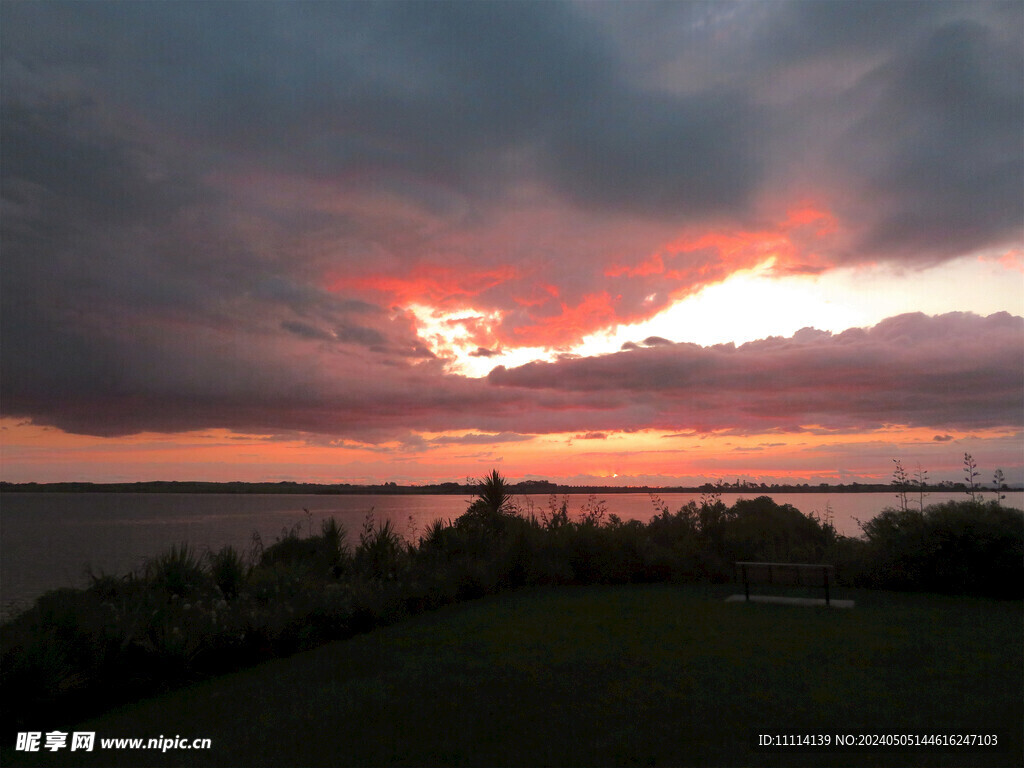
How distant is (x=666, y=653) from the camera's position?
7.43 metres

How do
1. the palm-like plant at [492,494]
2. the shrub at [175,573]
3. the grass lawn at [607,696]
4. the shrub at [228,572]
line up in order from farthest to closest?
the palm-like plant at [492,494] < the shrub at [228,572] < the shrub at [175,573] < the grass lawn at [607,696]

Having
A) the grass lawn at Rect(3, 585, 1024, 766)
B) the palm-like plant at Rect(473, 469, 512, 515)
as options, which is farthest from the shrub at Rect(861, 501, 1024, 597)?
the palm-like plant at Rect(473, 469, 512, 515)

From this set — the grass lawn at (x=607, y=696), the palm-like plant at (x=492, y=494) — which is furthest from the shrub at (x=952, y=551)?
the palm-like plant at (x=492, y=494)

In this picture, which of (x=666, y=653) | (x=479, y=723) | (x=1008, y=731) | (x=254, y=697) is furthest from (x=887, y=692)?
(x=254, y=697)

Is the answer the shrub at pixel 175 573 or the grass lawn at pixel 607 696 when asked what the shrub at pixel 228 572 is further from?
the grass lawn at pixel 607 696

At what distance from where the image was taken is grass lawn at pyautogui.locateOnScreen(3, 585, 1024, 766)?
4.82 meters

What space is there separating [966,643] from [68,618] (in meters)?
10.3

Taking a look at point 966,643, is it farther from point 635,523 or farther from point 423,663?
point 635,523

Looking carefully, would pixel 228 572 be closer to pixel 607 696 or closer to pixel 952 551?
pixel 607 696

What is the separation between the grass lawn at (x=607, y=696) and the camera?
4816mm

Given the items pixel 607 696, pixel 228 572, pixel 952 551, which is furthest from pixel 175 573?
pixel 952 551

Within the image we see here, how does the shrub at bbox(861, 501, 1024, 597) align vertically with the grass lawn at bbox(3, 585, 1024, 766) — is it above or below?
above

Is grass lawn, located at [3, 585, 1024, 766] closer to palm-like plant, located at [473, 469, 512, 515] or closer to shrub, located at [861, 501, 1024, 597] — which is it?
shrub, located at [861, 501, 1024, 597]

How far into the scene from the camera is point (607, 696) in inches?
232
